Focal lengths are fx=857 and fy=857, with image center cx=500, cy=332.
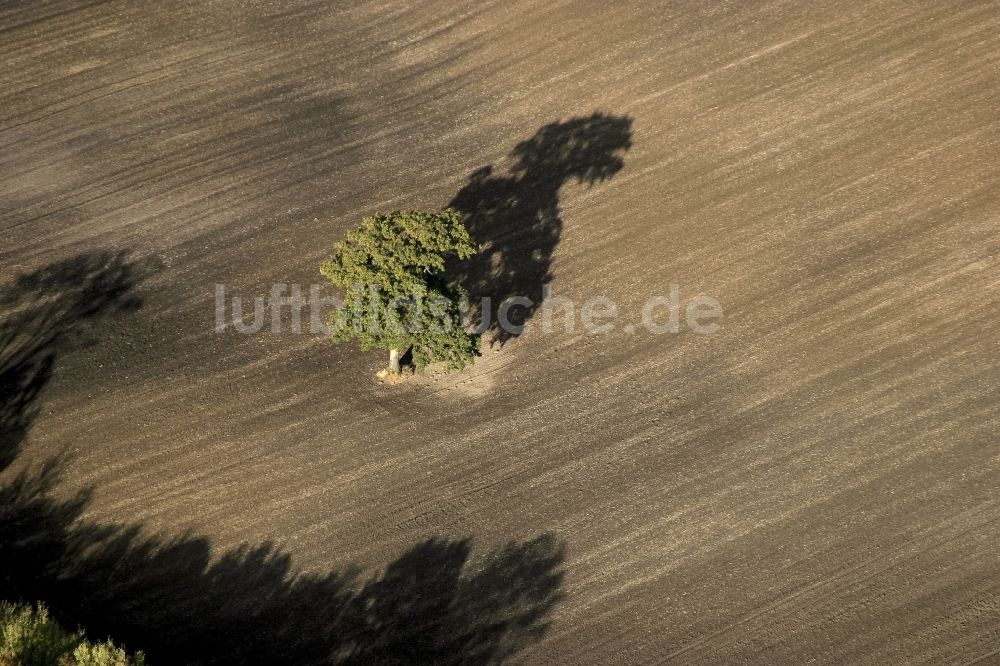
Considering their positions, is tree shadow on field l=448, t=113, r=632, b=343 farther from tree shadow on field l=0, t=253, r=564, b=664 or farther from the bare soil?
tree shadow on field l=0, t=253, r=564, b=664

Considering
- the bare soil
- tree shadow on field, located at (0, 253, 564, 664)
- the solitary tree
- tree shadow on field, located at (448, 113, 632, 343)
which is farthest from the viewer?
tree shadow on field, located at (448, 113, 632, 343)

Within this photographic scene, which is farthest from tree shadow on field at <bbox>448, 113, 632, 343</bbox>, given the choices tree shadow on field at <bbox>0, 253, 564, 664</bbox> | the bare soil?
tree shadow on field at <bbox>0, 253, 564, 664</bbox>

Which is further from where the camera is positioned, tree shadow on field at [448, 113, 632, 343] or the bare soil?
tree shadow on field at [448, 113, 632, 343]

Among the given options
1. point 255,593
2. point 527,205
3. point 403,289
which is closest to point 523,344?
point 527,205

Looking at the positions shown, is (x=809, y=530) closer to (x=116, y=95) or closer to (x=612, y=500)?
(x=612, y=500)

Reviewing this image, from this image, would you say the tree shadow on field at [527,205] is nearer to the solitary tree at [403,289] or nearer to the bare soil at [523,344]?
the bare soil at [523,344]

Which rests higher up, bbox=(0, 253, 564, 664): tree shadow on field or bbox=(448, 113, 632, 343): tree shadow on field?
bbox=(448, 113, 632, 343): tree shadow on field

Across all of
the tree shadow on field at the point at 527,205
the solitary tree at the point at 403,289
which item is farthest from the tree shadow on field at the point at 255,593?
the tree shadow on field at the point at 527,205
